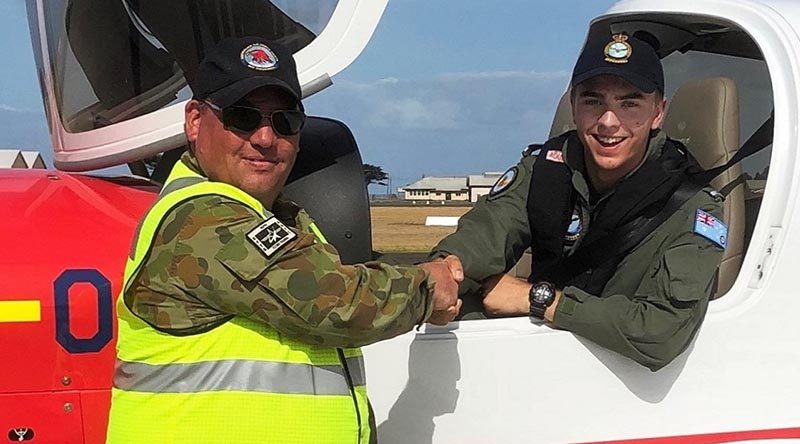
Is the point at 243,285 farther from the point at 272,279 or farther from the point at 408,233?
the point at 408,233

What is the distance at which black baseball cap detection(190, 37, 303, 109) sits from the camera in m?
1.40

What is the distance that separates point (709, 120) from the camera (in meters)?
2.35

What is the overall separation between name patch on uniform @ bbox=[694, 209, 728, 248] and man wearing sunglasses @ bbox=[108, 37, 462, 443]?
805 millimetres

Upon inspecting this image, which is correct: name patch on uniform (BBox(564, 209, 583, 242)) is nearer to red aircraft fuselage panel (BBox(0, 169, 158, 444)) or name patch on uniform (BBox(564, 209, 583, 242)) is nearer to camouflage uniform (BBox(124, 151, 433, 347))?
camouflage uniform (BBox(124, 151, 433, 347))

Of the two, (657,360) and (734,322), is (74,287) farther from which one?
(734,322)

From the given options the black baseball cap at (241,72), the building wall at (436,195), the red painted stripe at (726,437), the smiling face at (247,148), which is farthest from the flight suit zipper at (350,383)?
the building wall at (436,195)

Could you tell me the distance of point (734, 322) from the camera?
1986mm

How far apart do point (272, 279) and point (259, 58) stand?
38cm

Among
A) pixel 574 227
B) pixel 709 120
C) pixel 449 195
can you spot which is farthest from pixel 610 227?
pixel 449 195

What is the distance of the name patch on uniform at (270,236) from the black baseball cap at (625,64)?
3.23 feet

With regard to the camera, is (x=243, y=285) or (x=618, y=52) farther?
(x=618, y=52)

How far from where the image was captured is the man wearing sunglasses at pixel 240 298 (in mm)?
1354

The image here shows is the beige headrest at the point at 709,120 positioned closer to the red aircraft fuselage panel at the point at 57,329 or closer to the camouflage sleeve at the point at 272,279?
the camouflage sleeve at the point at 272,279

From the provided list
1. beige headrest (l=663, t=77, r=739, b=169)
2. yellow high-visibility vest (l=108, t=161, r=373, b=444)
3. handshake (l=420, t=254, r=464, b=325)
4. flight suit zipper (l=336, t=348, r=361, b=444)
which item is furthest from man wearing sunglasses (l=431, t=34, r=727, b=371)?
yellow high-visibility vest (l=108, t=161, r=373, b=444)
